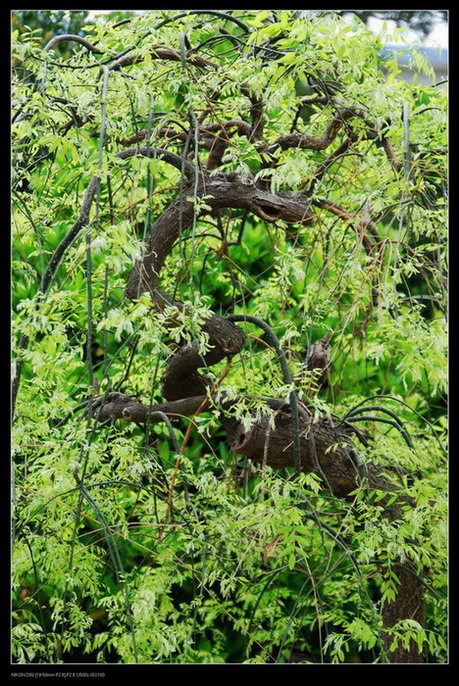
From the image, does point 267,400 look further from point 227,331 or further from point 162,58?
point 162,58

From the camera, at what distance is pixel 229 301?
8.53 ft

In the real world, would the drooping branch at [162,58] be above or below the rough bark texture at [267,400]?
above

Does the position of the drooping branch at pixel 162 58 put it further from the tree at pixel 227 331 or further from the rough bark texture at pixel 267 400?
the rough bark texture at pixel 267 400

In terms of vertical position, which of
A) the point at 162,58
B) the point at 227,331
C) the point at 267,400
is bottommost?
the point at 267,400

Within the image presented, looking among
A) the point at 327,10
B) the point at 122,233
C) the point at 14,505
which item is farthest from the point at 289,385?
the point at 327,10

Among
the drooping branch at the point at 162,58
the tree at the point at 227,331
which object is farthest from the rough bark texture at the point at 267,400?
the drooping branch at the point at 162,58

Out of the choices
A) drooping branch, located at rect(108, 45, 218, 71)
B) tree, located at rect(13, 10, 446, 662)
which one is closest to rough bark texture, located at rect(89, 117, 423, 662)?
tree, located at rect(13, 10, 446, 662)

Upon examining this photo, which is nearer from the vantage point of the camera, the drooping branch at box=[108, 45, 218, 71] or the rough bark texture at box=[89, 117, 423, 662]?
the drooping branch at box=[108, 45, 218, 71]

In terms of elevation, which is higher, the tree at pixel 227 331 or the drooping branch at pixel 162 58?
the drooping branch at pixel 162 58

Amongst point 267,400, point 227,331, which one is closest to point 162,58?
point 227,331

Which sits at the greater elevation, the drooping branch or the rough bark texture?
the drooping branch

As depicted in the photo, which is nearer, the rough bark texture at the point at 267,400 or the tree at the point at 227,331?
the tree at the point at 227,331

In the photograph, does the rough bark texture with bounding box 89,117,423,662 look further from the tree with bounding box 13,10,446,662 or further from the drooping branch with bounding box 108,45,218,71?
the drooping branch with bounding box 108,45,218,71
